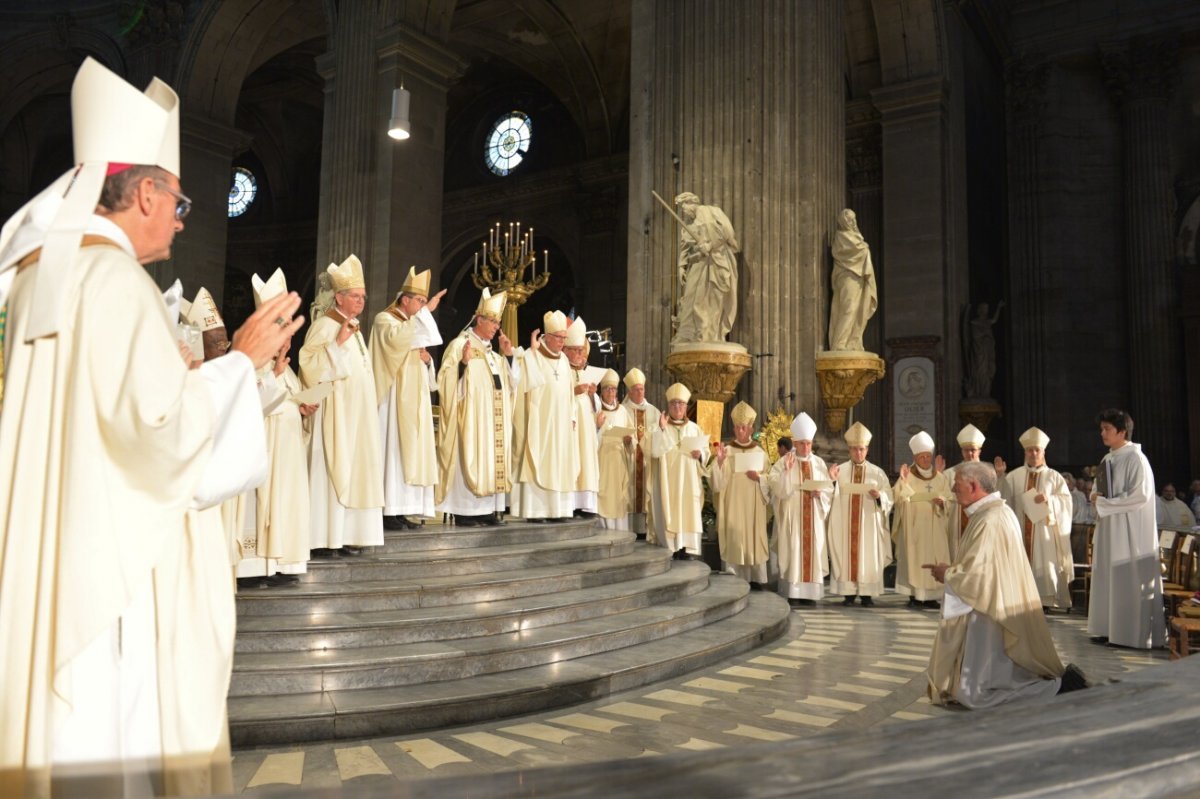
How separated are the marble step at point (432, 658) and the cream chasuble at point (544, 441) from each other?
198 centimetres

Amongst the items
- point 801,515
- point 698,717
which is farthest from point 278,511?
point 801,515

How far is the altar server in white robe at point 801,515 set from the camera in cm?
949

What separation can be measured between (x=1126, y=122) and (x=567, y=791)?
72.3ft

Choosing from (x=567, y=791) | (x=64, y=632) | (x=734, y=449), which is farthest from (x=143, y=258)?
(x=734, y=449)

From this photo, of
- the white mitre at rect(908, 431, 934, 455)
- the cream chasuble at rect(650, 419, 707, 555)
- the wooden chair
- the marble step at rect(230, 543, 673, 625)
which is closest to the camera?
the marble step at rect(230, 543, 673, 625)

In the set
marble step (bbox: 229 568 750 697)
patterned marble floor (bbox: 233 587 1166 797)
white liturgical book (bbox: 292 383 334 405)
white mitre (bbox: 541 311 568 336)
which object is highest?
white mitre (bbox: 541 311 568 336)

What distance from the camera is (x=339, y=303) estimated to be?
615 centimetres

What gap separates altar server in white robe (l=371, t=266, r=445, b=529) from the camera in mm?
6758

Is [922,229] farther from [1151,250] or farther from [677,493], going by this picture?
[677,493]

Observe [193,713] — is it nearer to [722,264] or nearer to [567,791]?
[567,791]

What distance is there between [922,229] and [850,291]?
6.14 m

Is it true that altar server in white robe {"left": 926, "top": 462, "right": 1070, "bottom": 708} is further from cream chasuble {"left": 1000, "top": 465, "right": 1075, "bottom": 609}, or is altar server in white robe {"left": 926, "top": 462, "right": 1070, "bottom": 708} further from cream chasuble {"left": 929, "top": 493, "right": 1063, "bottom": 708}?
cream chasuble {"left": 1000, "top": 465, "right": 1075, "bottom": 609}

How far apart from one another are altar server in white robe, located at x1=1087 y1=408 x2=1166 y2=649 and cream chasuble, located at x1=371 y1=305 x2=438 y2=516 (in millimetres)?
5195

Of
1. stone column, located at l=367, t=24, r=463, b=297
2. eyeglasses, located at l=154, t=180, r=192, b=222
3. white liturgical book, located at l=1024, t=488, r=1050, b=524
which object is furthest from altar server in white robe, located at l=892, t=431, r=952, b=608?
eyeglasses, located at l=154, t=180, r=192, b=222
